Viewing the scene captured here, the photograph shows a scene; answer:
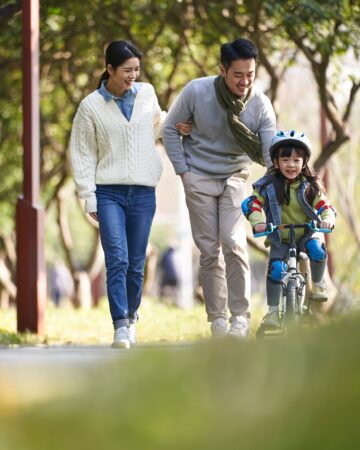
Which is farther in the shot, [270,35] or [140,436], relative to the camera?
[270,35]

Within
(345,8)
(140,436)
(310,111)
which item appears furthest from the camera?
(310,111)

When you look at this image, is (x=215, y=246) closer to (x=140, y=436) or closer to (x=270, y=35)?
(x=140, y=436)

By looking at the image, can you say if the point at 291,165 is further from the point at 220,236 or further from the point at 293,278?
the point at 220,236

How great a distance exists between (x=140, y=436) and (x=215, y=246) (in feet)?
17.4

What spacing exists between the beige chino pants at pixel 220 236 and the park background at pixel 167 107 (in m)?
1.42

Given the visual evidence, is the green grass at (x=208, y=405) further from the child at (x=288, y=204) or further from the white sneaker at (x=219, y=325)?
the white sneaker at (x=219, y=325)

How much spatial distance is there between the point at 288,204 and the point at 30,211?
12.4ft

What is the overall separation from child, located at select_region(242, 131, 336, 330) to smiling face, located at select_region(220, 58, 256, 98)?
0.42m

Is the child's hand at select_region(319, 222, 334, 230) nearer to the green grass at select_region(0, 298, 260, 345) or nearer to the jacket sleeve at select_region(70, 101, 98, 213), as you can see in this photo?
the jacket sleeve at select_region(70, 101, 98, 213)

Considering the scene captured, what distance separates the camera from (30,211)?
32.5 ft

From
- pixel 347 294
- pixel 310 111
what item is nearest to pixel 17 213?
pixel 347 294

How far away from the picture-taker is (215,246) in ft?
23.7

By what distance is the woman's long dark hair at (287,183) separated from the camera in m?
6.60

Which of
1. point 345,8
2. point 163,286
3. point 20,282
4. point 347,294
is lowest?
point 163,286
